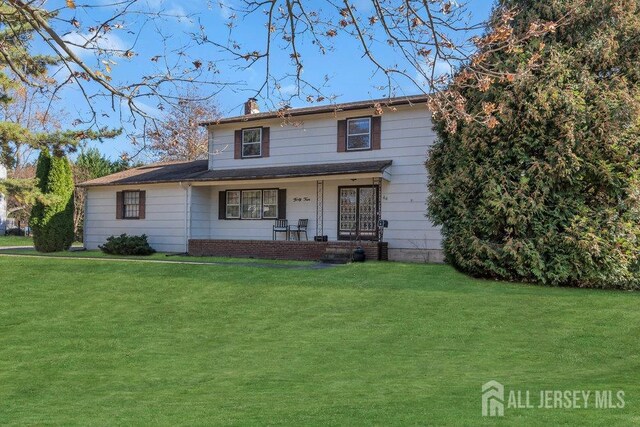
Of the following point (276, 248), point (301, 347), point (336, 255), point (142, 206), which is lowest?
point (301, 347)

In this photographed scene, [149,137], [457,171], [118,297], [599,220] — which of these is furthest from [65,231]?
[599,220]

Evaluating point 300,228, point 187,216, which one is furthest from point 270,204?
point 187,216

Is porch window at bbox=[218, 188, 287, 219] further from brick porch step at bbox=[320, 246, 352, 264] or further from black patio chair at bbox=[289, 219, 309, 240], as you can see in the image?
brick porch step at bbox=[320, 246, 352, 264]

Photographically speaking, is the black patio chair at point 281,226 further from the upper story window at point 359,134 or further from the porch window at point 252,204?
the upper story window at point 359,134

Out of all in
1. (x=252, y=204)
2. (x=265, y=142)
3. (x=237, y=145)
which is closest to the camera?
(x=265, y=142)

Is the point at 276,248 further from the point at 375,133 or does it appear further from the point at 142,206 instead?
the point at 142,206

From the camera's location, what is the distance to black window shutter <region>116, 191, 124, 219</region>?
24.0 metres

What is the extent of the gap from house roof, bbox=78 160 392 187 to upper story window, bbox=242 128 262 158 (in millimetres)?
757

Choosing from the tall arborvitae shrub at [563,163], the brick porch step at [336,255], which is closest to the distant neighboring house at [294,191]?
the brick porch step at [336,255]

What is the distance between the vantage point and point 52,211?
23.7 meters

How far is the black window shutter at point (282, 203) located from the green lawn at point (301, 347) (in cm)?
692

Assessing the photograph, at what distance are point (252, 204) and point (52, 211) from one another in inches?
383

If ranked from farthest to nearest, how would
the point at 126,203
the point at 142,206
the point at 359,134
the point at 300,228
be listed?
the point at 126,203 < the point at 142,206 < the point at 300,228 < the point at 359,134

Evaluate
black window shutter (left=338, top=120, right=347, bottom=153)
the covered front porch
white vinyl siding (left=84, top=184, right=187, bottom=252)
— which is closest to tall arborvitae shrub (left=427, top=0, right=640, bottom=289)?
the covered front porch
